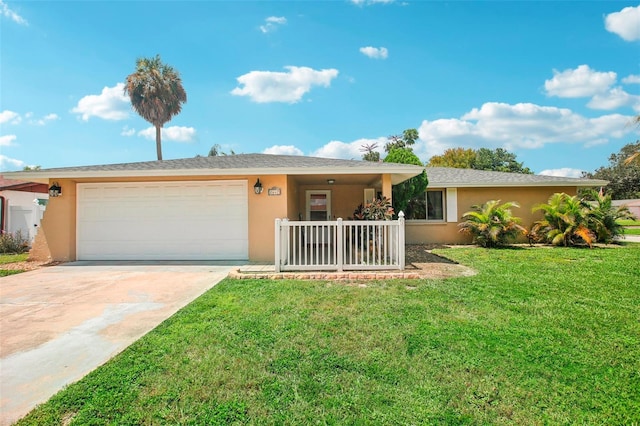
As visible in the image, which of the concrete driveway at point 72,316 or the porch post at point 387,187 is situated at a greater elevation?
the porch post at point 387,187

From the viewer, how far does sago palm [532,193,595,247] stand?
11.0 metres

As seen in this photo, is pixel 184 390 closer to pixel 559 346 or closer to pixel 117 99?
pixel 559 346

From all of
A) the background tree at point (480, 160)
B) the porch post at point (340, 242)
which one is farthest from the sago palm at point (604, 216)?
the background tree at point (480, 160)

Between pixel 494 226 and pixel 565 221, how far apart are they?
2.59 metres

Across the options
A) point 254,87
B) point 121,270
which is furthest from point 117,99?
point 121,270

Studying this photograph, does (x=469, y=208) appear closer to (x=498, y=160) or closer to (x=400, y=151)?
(x=400, y=151)

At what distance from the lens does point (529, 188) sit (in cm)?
1257

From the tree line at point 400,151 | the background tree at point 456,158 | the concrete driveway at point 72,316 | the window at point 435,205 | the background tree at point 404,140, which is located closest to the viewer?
the concrete driveway at point 72,316

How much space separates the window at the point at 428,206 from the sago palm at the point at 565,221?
3.24m

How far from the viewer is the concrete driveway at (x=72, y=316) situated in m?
2.63

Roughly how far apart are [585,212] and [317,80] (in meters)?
11.8

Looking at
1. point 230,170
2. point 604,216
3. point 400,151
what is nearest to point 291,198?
point 230,170

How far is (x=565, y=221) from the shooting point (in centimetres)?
1098

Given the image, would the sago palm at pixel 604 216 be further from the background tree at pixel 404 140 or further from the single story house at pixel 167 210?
the background tree at pixel 404 140
